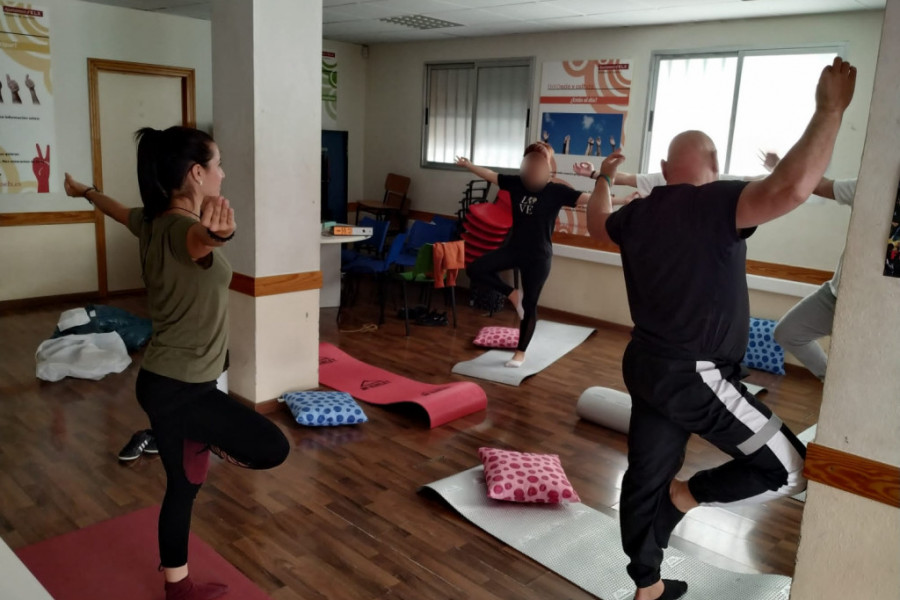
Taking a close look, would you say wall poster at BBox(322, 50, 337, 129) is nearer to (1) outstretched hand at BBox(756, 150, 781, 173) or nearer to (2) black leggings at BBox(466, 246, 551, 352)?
(2) black leggings at BBox(466, 246, 551, 352)

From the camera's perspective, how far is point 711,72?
6.01 meters

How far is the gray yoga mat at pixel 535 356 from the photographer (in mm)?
5020

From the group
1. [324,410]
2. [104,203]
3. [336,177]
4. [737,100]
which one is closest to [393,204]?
[336,177]

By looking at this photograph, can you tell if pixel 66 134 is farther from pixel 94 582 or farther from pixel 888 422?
pixel 888 422

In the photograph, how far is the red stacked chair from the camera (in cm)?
658

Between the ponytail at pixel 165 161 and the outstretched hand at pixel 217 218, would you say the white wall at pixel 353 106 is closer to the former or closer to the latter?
the ponytail at pixel 165 161

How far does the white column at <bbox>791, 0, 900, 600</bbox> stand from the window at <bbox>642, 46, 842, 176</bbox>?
13.6 ft

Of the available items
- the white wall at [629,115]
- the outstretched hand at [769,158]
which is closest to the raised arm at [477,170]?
the white wall at [629,115]

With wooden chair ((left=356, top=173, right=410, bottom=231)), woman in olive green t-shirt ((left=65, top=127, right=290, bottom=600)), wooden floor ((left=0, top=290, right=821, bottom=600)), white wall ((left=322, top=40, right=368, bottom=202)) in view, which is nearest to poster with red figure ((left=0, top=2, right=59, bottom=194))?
wooden floor ((left=0, top=290, right=821, bottom=600))

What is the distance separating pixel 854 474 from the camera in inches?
66.6

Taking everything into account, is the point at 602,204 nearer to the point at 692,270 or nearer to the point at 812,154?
the point at 692,270

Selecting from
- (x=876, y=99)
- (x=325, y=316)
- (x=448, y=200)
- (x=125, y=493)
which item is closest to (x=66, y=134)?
(x=325, y=316)

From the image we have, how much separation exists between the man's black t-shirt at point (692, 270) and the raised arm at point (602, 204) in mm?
210

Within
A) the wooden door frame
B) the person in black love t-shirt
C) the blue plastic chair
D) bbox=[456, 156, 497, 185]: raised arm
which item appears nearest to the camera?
bbox=[456, 156, 497, 185]: raised arm
